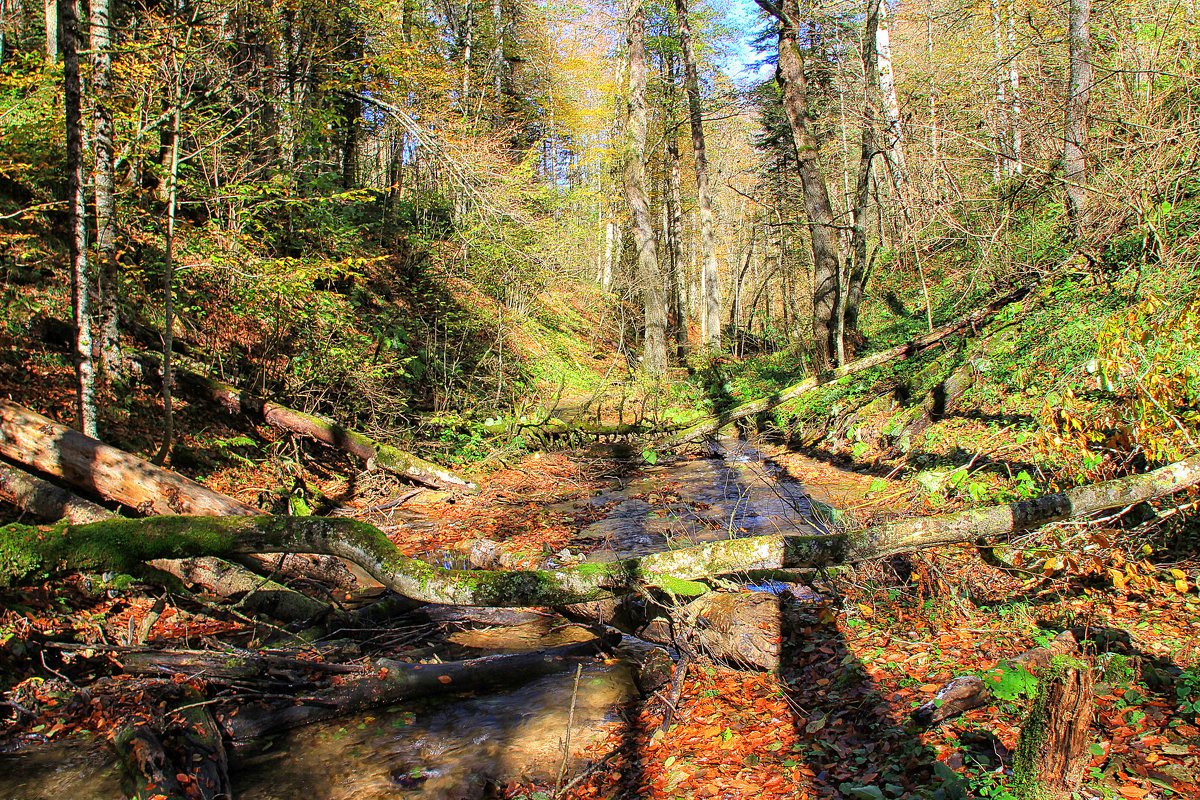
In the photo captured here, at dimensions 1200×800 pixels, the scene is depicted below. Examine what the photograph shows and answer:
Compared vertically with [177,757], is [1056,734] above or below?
above

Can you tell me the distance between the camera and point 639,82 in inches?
651

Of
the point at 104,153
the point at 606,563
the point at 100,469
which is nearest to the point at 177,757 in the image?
the point at 606,563

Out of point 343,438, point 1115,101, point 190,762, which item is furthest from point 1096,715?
point 343,438

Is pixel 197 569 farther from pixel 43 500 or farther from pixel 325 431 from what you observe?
pixel 325 431

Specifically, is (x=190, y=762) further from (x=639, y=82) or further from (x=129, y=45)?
(x=639, y=82)

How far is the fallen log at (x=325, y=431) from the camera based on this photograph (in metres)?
9.06

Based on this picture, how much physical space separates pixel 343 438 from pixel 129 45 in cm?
548

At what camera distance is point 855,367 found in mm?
10250

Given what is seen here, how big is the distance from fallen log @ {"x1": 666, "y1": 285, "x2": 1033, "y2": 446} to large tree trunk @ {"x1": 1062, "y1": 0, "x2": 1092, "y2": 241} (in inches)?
51.9

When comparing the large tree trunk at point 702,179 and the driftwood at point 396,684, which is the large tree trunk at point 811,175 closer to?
the driftwood at point 396,684

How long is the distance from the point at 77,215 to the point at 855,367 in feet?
34.1

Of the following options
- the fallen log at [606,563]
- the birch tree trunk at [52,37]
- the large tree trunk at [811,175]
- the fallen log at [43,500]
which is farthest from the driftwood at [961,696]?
the birch tree trunk at [52,37]

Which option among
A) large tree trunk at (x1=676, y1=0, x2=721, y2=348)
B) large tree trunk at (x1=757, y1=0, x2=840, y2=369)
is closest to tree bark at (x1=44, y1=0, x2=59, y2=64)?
large tree trunk at (x1=757, y1=0, x2=840, y2=369)

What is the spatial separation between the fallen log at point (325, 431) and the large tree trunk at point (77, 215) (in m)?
2.74
